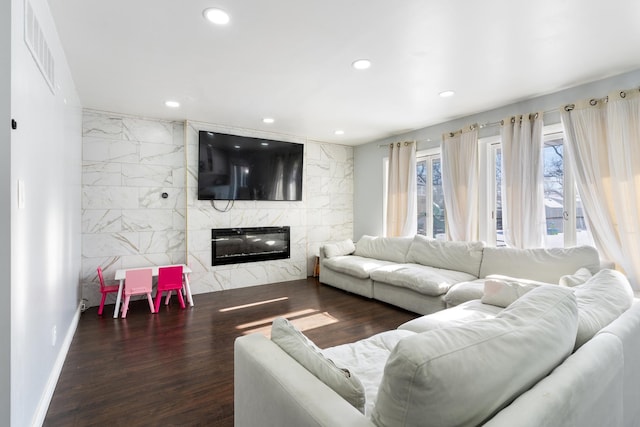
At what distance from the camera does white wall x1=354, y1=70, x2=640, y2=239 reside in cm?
320

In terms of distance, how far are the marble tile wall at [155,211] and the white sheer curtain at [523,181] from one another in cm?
330

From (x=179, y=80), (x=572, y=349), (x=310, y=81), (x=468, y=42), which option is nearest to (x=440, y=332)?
(x=572, y=349)

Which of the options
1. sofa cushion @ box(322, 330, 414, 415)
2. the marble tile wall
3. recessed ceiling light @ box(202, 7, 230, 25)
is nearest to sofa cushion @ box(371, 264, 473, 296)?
sofa cushion @ box(322, 330, 414, 415)

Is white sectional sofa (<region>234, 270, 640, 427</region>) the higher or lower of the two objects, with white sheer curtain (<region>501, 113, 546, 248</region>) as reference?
lower

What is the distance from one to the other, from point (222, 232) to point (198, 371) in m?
2.67

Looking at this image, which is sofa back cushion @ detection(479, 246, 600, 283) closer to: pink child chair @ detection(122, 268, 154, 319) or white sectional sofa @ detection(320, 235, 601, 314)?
white sectional sofa @ detection(320, 235, 601, 314)

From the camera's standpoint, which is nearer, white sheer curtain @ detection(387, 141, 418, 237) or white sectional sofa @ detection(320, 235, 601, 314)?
white sectional sofa @ detection(320, 235, 601, 314)

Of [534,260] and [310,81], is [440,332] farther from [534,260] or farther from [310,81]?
[534,260]

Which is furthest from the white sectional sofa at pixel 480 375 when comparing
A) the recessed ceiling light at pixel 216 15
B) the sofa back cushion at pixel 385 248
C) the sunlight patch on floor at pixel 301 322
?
the sofa back cushion at pixel 385 248

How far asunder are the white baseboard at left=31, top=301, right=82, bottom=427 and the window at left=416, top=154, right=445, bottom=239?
473 centimetres

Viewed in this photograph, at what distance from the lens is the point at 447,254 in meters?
4.21

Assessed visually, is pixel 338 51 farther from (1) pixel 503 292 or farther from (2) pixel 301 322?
(2) pixel 301 322

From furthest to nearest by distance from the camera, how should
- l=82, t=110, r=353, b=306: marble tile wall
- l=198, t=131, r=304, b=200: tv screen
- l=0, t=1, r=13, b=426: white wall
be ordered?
1. l=198, t=131, r=304, b=200: tv screen
2. l=82, t=110, r=353, b=306: marble tile wall
3. l=0, t=1, r=13, b=426: white wall

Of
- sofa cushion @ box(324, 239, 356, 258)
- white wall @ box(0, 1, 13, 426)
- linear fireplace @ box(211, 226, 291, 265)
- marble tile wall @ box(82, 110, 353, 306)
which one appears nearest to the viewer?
white wall @ box(0, 1, 13, 426)
